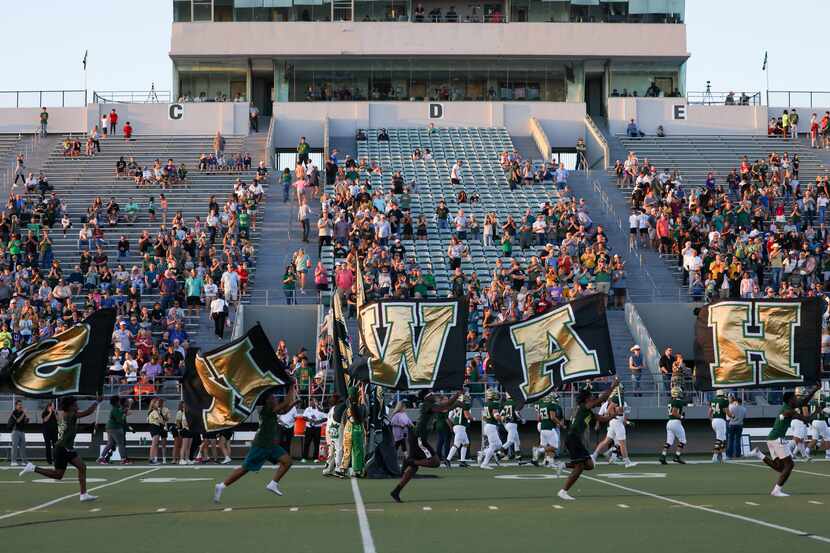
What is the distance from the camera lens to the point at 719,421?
29734 mm

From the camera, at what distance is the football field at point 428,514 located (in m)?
13.7

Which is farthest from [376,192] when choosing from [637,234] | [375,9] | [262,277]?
[375,9]

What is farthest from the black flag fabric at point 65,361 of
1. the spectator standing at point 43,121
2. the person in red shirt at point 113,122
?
the spectator standing at point 43,121

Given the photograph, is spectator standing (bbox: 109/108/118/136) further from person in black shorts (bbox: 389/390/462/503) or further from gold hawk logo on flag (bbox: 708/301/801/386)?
person in black shorts (bbox: 389/390/462/503)

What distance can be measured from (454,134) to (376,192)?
37.9 feet

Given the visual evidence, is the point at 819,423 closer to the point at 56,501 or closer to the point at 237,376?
the point at 237,376

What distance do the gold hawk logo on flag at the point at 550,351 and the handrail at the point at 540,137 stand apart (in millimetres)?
30117

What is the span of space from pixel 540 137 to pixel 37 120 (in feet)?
70.3

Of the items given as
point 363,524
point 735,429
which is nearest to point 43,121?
point 735,429

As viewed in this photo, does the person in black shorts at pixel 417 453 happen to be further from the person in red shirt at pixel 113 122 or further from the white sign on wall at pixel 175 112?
the white sign on wall at pixel 175 112

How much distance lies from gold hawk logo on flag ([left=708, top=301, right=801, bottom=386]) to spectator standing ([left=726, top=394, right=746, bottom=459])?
24.4 ft

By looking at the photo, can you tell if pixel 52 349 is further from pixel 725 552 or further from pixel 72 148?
pixel 72 148

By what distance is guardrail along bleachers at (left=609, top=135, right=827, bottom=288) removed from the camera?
166 ft

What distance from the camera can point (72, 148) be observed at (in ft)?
172
